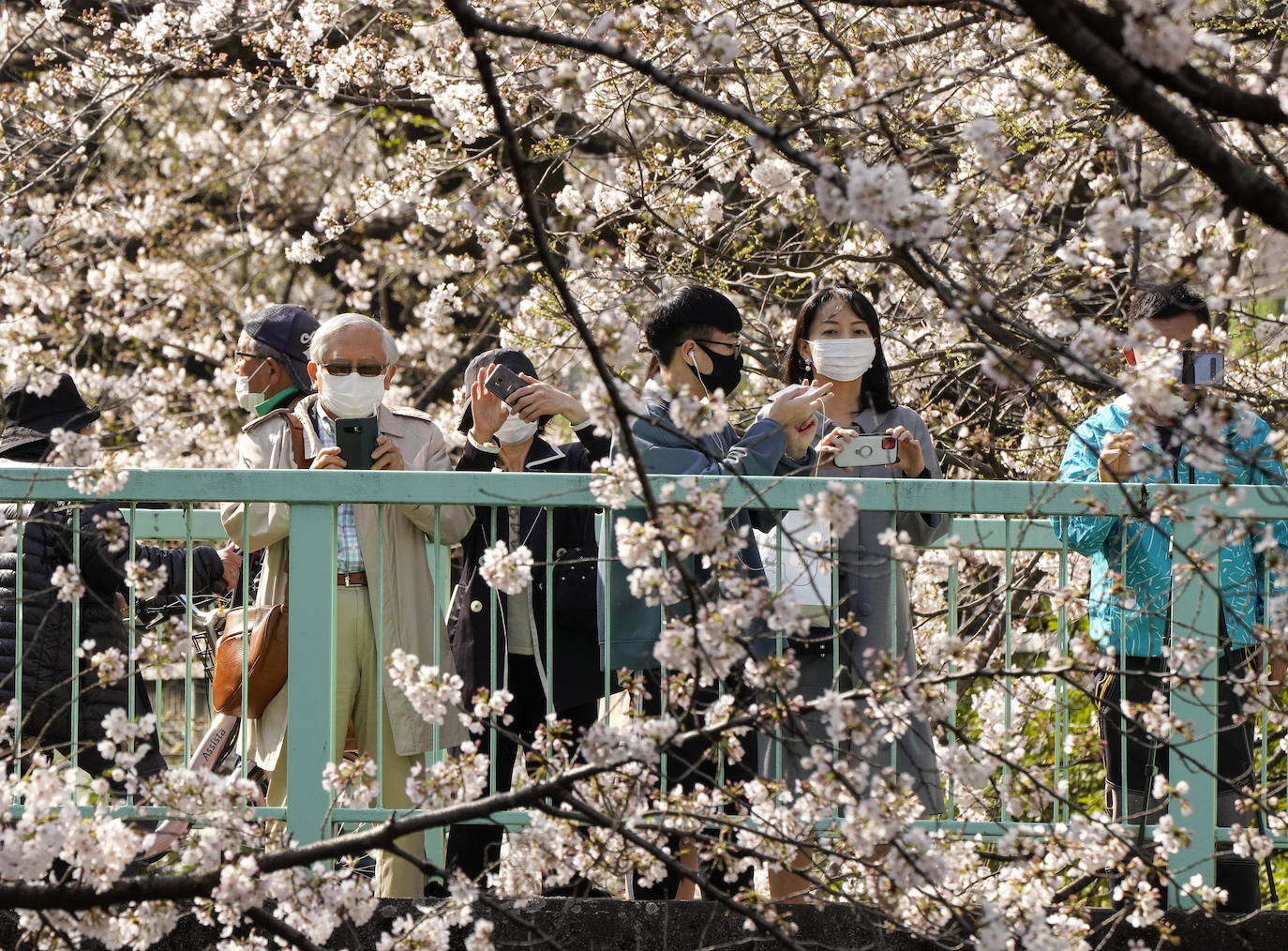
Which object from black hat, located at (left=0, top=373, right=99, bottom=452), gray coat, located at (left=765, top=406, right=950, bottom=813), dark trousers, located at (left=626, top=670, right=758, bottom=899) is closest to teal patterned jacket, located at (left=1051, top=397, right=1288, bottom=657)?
gray coat, located at (left=765, top=406, right=950, bottom=813)

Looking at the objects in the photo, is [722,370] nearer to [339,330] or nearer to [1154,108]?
[339,330]

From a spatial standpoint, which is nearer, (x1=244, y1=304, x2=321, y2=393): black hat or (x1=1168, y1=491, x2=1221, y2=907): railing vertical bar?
(x1=1168, y1=491, x2=1221, y2=907): railing vertical bar

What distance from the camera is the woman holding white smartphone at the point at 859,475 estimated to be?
4.55 metres

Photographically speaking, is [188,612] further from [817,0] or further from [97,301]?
[97,301]

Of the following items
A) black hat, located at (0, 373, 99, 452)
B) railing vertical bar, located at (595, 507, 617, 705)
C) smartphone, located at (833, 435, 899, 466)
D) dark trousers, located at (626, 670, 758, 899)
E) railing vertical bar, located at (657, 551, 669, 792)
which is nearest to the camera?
railing vertical bar, located at (657, 551, 669, 792)

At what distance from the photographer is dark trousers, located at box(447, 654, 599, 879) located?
4.70 m

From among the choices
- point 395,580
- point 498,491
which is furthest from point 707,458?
point 395,580

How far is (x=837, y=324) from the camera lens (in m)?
4.93

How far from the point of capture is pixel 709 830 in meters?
4.36

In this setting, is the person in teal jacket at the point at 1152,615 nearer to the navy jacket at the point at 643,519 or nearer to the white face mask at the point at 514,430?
the navy jacket at the point at 643,519

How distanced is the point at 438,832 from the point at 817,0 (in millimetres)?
2419

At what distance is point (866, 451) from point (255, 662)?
1.83 metres

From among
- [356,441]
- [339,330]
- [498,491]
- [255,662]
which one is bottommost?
[255,662]

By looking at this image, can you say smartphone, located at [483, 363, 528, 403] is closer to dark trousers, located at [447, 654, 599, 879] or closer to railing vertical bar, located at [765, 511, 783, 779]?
dark trousers, located at [447, 654, 599, 879]
